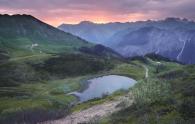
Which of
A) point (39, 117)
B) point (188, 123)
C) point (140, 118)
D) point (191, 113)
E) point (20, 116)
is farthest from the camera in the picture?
point (20, 116)

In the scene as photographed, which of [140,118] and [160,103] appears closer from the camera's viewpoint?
[140,118]

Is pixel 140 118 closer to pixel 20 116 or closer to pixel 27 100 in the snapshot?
pixel 20 116

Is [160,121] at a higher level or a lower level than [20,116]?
higher

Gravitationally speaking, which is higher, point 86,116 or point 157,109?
point 157,109

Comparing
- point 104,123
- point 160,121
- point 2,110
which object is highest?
point 160,121

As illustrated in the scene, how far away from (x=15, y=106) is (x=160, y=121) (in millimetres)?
100749

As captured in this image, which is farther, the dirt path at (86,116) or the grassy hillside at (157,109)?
the dirt path at (86,116)

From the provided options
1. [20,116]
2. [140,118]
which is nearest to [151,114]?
[140,118]

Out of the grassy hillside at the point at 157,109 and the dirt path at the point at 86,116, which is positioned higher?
the grassy hillside at the point at 157,109

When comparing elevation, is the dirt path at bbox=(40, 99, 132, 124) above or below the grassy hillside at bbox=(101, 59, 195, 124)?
below

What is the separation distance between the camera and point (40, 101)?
162 m

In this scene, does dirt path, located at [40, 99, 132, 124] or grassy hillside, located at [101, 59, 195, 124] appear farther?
dirt path, located at [40, 99, 132, 124]

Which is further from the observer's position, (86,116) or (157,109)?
(86,116)

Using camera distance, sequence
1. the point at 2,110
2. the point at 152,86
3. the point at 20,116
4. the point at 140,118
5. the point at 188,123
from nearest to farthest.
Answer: the point at 188,123 < the point at 140,118 < the point at 152,86 < the point at 20,116 < the point at 2,110
